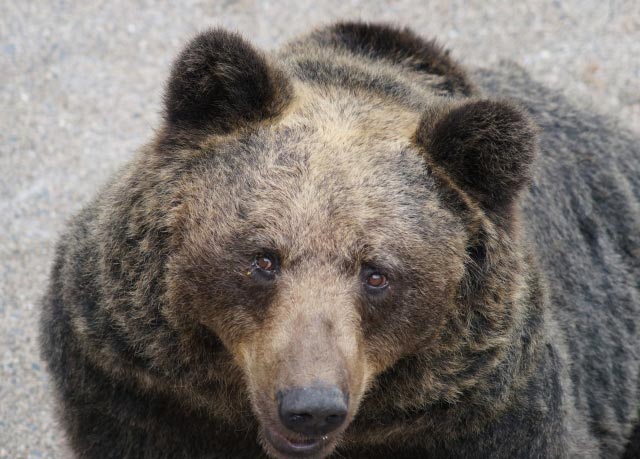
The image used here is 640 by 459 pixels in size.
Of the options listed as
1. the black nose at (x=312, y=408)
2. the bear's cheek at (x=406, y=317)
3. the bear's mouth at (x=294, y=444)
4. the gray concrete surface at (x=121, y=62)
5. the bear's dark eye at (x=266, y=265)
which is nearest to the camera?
the black nose at (x=312, y=408)

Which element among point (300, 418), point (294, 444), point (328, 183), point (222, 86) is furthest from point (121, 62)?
point (300, 418)

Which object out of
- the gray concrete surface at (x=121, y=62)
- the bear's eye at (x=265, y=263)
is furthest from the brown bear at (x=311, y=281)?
the gray concrete surface at (x=121, y=62)

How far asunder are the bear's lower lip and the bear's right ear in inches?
49.9

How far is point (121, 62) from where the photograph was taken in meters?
8.93

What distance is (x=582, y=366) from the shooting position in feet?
18.4

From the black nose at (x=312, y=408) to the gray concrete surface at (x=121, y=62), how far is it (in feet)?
11.5

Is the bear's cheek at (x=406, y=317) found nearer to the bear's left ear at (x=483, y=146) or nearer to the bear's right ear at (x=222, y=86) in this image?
the bear's left ear at (x=483, y=146)

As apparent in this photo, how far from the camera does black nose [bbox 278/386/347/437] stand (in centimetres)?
369

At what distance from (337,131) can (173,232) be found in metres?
0.78

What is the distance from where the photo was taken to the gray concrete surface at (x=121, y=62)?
25.1 feet

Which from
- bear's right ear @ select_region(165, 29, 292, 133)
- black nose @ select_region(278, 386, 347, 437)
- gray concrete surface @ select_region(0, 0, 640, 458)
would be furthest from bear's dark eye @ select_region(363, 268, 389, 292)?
gray concrete surface @ select_region(0, 0, 640, 458)

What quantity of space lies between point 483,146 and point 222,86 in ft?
3.51

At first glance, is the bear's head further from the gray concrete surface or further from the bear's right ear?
the gray concrete surface

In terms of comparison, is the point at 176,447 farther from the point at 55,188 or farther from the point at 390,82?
the point at 55,188
